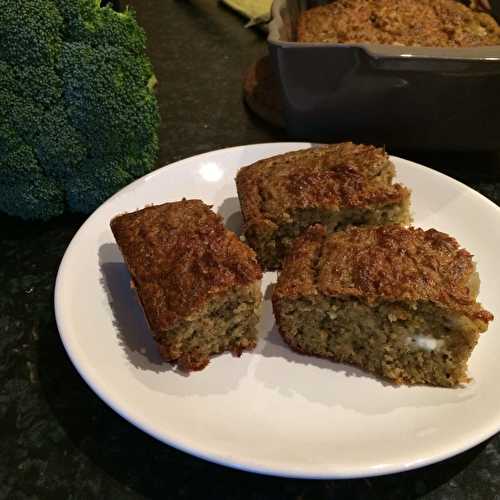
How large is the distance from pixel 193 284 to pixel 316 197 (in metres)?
0.49

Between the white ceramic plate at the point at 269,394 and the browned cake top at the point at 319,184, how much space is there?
23 centimetres

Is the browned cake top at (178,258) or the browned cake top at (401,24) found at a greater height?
the browned cake top at (401,24)

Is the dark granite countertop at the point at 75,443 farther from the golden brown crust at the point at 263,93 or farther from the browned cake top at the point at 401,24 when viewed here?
the golden brown crust at the point at 263,93

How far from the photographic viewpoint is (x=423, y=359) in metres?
1.42

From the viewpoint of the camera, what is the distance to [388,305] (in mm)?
1386

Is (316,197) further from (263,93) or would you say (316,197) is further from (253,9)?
(253,9)

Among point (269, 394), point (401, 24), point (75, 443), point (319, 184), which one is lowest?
point (75, 443)

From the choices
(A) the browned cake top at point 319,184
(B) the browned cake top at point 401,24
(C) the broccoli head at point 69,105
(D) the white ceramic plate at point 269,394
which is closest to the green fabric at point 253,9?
(B) the browned cake top at point 401,24

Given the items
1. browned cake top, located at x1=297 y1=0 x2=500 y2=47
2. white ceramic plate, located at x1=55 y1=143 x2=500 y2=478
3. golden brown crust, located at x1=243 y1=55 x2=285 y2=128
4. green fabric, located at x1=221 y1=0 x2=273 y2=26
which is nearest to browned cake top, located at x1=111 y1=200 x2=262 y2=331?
white ceramic plate, located at x1=55 y1=143 x2=500 y2=478

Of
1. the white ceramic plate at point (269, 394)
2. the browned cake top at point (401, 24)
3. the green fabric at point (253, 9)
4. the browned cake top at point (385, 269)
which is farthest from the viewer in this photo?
the green fabric at point (253, 9)

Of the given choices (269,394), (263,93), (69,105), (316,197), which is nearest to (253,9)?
(263,93)

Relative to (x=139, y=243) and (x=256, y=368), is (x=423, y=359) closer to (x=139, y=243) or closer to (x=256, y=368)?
(x=256, y=368)

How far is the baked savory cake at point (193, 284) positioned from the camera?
1394mm

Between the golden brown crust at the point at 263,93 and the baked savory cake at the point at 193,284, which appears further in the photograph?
the golden brown crust at the point at 263,93
